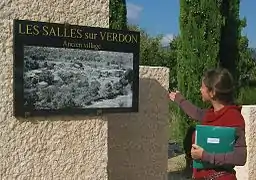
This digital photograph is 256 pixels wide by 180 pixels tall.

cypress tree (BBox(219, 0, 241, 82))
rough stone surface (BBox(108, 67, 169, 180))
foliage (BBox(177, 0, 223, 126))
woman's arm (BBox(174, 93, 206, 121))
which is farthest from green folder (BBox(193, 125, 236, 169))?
cypress tree (BBox(219, 0, 241, 82))

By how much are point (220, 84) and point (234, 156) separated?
503 mm

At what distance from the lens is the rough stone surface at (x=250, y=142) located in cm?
669

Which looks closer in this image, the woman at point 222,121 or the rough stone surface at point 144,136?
the woman at point 222,121

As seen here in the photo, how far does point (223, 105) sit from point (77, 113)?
4.13 ft

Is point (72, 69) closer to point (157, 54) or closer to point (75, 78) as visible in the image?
point (75, 78)

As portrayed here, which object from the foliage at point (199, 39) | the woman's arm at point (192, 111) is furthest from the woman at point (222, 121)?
the foliage at point (199, 39)

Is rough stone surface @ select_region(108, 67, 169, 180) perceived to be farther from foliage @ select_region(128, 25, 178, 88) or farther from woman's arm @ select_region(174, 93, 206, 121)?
foliage @ select_region(128, 25, 178, 88)

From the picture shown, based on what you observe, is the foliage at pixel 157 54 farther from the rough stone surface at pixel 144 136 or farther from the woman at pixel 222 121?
the woman at pixel 222 121

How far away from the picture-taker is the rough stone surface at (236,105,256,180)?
22.0 ft

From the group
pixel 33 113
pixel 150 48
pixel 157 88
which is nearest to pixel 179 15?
pixel 157 88

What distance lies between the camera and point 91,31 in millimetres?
3904

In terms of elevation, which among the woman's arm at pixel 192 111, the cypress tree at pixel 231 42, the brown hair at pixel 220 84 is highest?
the cypress tree at pixel 231 42

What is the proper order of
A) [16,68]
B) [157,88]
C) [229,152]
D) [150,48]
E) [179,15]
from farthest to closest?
[150,48]
[179,15]
[157,88]
[16,68]
[229,152]

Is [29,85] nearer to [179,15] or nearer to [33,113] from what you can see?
[33,113]
